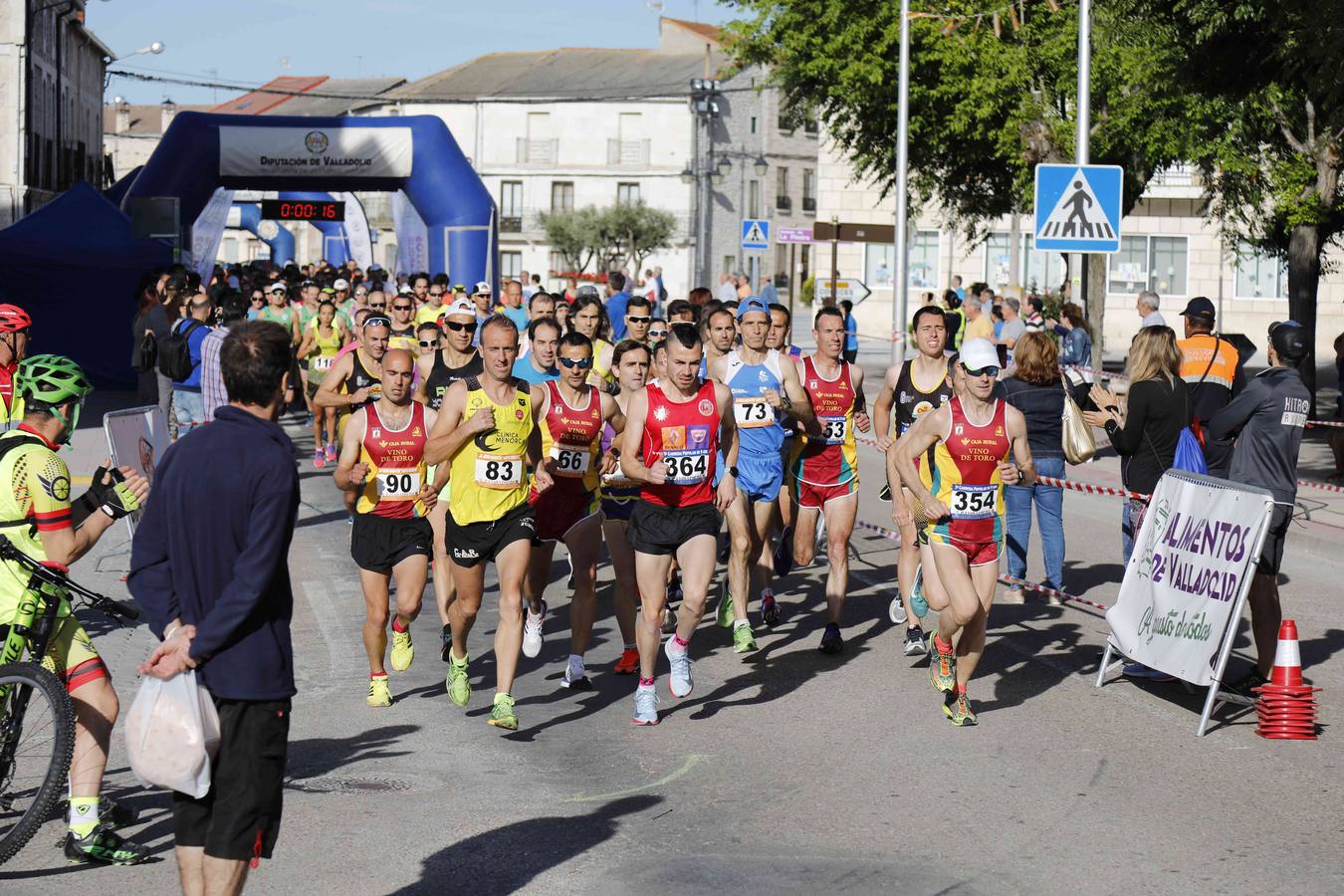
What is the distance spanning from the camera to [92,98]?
66.8 metres

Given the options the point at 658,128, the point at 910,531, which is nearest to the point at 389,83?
the point at 658,128

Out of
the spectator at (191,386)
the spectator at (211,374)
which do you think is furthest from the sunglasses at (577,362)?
the spectator at (191,386)

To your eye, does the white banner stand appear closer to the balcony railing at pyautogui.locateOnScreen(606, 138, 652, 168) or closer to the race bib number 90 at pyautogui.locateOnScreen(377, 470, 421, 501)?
the race bib number 90 at pyautogui.locateOnScreen(377, 470, 421, 501)

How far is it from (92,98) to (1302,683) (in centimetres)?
6528

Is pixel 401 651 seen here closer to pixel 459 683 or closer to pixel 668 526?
pixel 459 683

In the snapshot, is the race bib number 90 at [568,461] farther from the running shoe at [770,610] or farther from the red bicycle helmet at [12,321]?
the red bicycle helmet at [12,321]

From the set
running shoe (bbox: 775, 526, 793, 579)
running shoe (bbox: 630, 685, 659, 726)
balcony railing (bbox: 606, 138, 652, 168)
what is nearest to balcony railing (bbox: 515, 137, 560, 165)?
balcony railing (bbox: 606, 138, 652, 168)

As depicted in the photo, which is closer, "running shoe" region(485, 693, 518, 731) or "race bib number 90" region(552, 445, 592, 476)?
"running shoe" region(485, 693, 518, 731)

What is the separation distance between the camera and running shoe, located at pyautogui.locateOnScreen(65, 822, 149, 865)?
598 cm

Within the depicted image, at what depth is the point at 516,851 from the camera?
20.2 ft

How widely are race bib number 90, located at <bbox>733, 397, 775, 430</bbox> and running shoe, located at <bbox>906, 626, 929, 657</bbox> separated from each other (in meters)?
1.50

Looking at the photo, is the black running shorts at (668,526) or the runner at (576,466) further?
the runner at (576,466)

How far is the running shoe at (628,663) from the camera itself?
9.31 metres

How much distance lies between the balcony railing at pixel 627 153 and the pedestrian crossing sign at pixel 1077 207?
60.5 m
